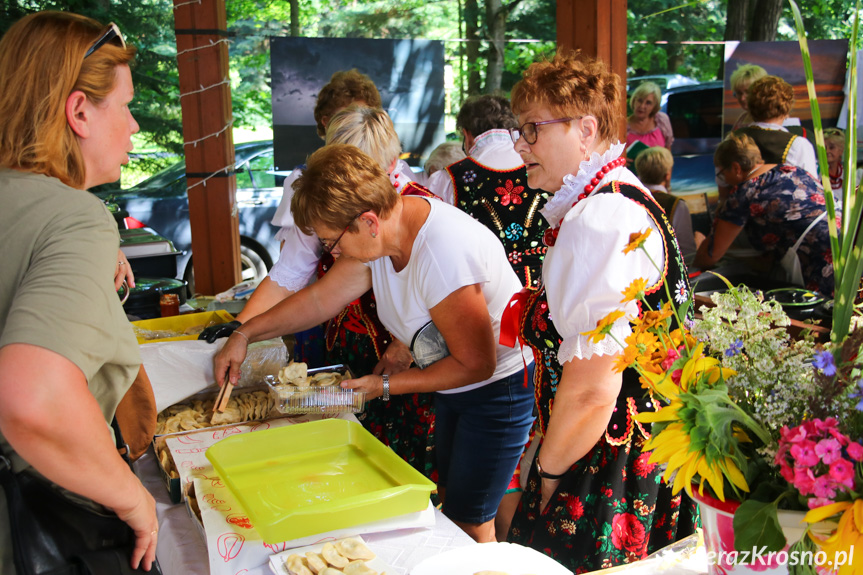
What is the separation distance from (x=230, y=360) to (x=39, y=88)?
1120 mm

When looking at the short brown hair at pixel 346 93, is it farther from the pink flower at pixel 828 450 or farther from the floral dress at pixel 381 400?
the pink flower at pixel 828 450

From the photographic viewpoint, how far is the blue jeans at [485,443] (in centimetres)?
198

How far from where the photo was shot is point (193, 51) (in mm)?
3408

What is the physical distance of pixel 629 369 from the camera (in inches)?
59.4

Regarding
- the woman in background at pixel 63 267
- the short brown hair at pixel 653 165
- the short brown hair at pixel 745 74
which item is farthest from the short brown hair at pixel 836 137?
the woman in background at pixel 63 267

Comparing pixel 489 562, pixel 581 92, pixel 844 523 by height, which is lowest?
pixel 489 562

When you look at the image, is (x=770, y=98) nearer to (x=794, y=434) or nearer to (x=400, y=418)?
(x=400, y=418)

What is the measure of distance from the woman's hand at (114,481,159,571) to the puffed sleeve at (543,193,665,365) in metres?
0.76

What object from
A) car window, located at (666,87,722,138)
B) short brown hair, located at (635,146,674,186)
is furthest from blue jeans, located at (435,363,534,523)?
car window, located at (666,87,722,138)

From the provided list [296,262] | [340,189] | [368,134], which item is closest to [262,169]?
[296,262]

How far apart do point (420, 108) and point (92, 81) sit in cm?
366

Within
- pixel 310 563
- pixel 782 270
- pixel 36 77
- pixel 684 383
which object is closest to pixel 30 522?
pixel 310 563

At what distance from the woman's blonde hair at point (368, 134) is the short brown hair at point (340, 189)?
476 millimetres

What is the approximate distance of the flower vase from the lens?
80 centimetres
